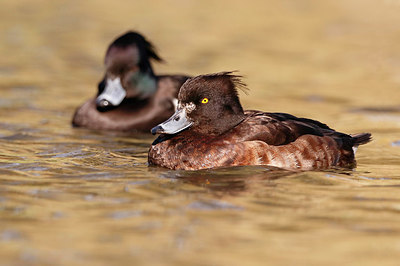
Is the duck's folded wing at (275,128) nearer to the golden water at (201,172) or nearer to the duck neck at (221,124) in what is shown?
the duck neck at (221,124)

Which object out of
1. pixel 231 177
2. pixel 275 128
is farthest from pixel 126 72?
pixel 231 177

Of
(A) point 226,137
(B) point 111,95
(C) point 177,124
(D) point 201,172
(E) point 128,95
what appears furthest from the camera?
(E) point 128,95

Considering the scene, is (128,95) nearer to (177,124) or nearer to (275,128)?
(177,124)

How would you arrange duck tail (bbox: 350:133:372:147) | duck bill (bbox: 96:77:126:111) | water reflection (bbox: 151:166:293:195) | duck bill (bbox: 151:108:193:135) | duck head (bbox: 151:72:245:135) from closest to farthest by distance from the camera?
water reflection (bbox: 151:166:293:195) → duck head (bbox: 151:72:245:135) → duck bill (bbox: 151:108:193:135) → duck tail (bbox: 350:133:372:147) → duck bill (bbox: 96:77:126:111)

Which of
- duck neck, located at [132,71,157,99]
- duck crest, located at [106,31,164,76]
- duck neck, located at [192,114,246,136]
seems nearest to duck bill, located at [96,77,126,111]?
duck neck, located at [132,71,157,99]

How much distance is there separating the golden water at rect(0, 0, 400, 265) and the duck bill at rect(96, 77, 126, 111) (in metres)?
0.39

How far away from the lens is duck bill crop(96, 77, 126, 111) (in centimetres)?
848

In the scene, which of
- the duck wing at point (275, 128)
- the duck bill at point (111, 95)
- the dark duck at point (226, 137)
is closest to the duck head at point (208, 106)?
the dark duck at point (226, 137)

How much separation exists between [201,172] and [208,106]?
0.58 m

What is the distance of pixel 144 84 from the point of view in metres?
8.84

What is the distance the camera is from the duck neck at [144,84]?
8758mm

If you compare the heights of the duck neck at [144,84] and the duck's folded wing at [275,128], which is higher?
the duck neck at [144,84]

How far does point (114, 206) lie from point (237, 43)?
9.70 m

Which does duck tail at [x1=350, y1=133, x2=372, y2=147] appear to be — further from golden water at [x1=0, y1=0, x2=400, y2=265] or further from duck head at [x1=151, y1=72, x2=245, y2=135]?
duck head at [x1=151, y1=72, x2=245, y2=135]
